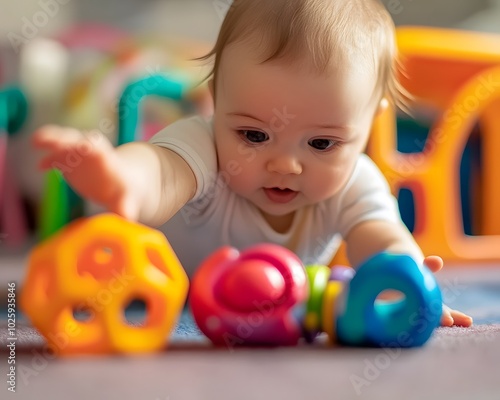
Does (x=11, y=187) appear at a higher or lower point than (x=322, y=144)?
lower

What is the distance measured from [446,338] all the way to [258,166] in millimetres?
268

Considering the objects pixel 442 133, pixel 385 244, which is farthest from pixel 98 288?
pixel 442 133

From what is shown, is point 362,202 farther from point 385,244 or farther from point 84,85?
point 84,85

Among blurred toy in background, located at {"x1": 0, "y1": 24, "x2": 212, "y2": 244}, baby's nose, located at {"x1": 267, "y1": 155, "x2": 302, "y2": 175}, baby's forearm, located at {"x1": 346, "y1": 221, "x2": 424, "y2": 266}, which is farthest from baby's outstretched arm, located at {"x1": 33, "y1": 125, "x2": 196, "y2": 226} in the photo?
blurred toy in background, located at {"x1": 0, "y1": 24, "x2": 212, "y2": 244}

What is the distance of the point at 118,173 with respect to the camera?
0.59m

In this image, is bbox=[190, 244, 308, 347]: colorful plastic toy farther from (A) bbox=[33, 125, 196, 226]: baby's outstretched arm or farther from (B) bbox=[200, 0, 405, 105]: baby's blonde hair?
(B) bbox=[200, 0, 405, 105]: baby's blonde hair

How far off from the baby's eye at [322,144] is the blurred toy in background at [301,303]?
16cm

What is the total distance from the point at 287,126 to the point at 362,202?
0.70 feet

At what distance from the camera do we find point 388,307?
2.07 ft

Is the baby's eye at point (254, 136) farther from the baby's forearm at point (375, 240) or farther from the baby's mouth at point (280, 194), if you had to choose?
the baby's forearm at point (375, 240)

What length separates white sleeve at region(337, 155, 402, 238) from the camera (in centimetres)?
89

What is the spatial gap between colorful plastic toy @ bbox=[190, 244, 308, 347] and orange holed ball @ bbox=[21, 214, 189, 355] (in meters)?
0.05

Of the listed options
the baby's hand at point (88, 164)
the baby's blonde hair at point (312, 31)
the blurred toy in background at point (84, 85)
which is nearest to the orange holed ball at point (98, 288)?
the baby's hand at point (88, 164)

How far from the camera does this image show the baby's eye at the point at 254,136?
0.76 meters
